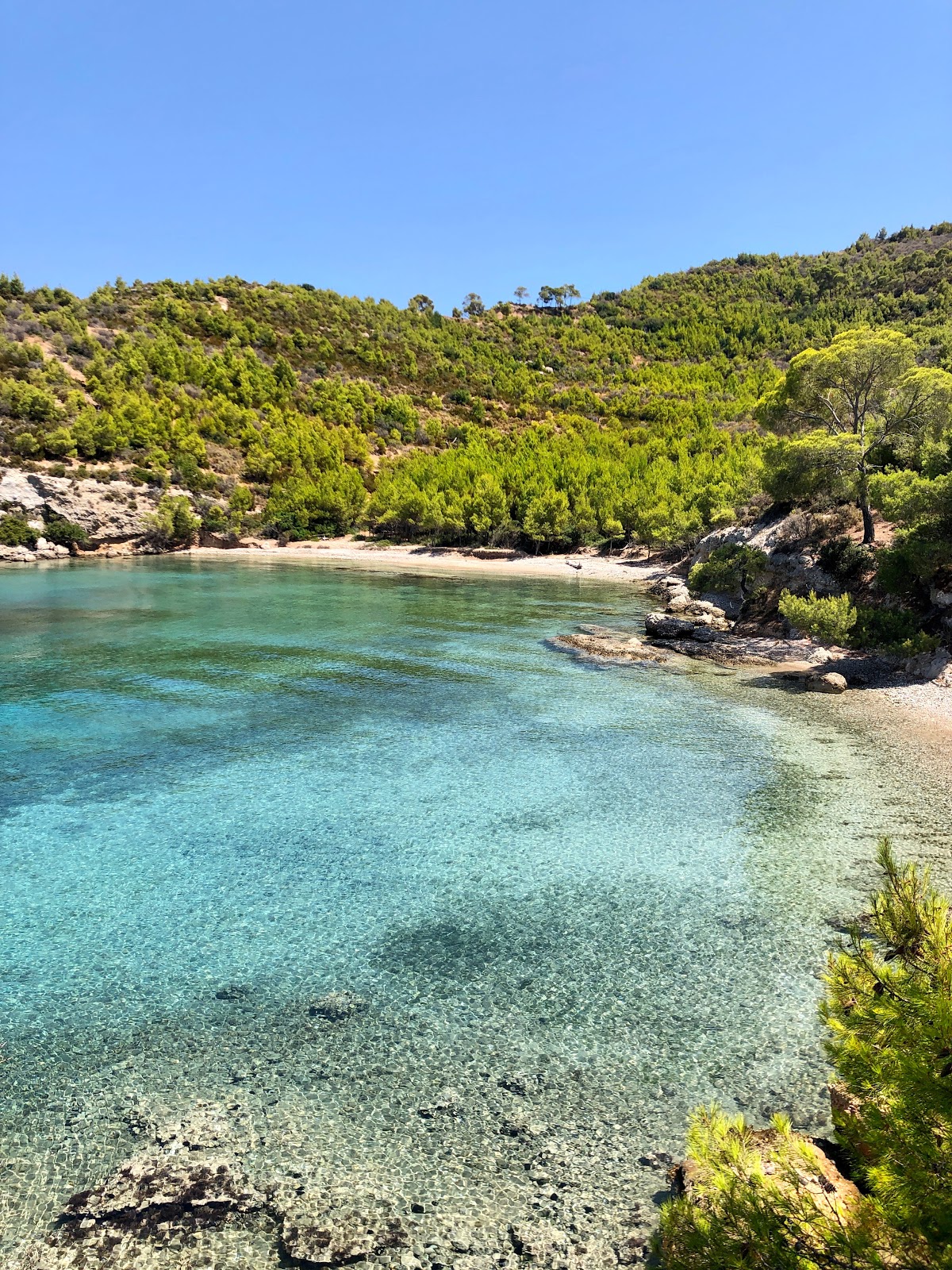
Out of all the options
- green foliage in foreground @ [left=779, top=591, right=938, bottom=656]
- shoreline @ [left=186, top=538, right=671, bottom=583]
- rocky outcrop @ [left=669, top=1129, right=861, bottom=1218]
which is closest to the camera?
rocky outcrop @ [left=669, top=1129, right=861, bottom=1218]

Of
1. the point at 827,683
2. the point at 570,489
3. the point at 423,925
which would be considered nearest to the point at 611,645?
the point at 827,683

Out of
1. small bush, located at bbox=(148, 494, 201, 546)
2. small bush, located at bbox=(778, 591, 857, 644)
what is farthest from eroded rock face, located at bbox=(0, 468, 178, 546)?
small bush, located at bbox=(778, 591, 857, 644)

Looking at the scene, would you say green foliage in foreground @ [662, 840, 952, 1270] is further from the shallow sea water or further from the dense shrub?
the dense shrub

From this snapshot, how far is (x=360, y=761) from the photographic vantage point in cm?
1459

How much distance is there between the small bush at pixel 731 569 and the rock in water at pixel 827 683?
38.3 ft

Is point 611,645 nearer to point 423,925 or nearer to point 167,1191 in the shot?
point 423,925

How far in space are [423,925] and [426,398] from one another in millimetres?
110547

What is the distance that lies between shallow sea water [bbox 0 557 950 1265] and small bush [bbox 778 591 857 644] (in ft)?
11.8

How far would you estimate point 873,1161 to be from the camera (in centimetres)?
354

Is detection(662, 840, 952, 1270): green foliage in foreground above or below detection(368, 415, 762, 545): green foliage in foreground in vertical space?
below

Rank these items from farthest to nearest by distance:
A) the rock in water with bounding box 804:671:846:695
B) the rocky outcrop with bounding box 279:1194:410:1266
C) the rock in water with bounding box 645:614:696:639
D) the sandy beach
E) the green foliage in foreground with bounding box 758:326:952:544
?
the rock in water with bounding box 645:614:696:639, the green foliage in foreground with bounding box 758:326:952:544, the rock in water with bounding box 804:671:846:695, the sandy beach, the rocky outcrop with bounding box 279:1194:410:1266

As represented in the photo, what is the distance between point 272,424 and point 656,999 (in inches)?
3627

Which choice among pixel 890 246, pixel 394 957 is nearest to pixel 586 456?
pixel 394 957

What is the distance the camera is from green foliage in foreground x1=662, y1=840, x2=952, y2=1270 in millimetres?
2432
